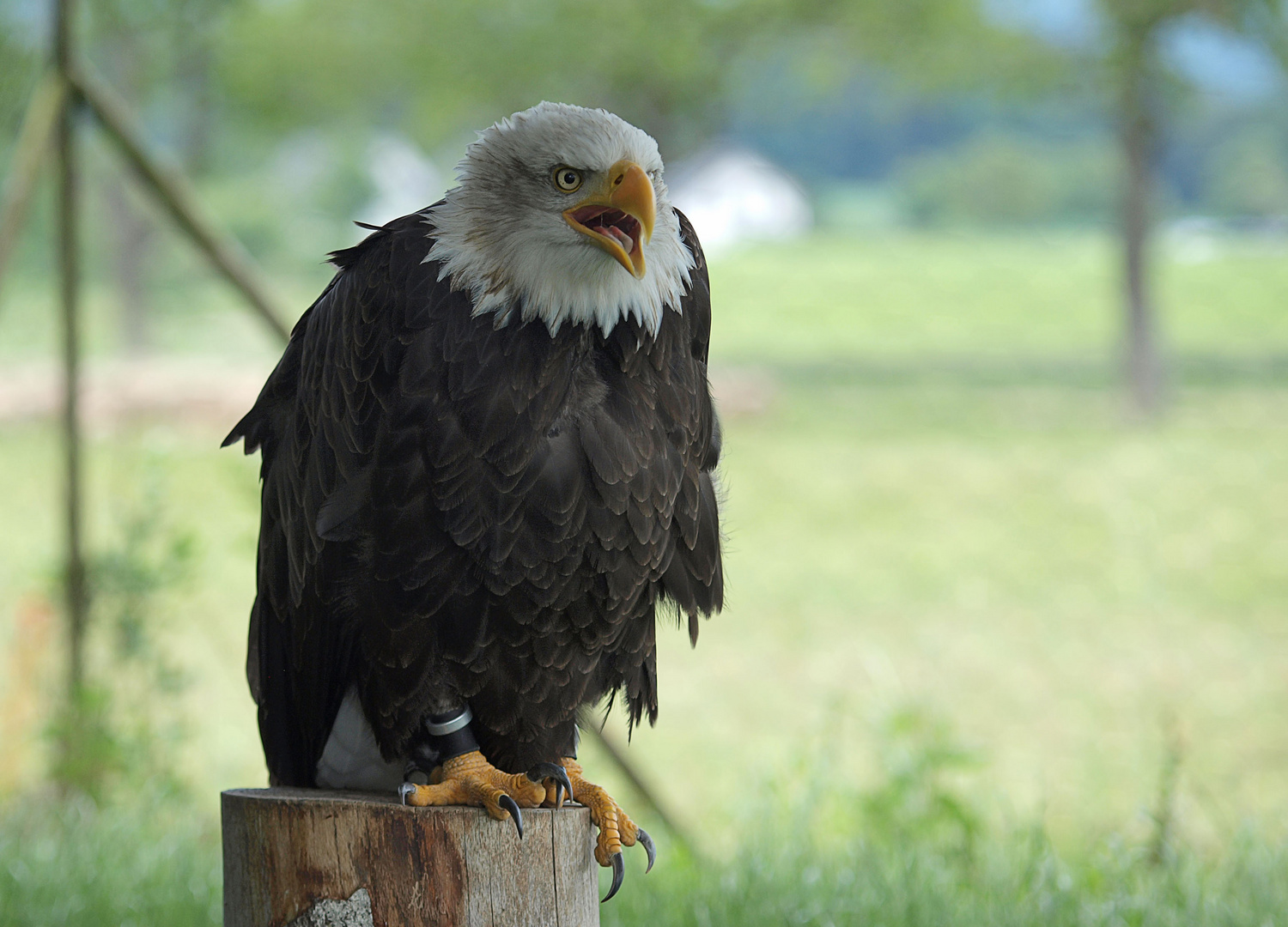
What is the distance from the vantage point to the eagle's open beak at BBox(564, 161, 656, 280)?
179cm

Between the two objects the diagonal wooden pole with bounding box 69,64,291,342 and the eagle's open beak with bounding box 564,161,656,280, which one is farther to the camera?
the diagonal wooden pole with bounding box 69,64,291,342

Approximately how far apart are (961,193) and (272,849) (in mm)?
9005

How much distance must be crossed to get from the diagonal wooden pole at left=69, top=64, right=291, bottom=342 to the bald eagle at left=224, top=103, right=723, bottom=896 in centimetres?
165

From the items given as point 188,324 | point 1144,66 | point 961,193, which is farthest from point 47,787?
point 961,193

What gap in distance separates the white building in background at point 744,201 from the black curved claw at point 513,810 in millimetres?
7689

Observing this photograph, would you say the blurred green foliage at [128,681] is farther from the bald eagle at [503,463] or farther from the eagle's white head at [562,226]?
the eagle's white head at [562,226]

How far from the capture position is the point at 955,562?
277 inches

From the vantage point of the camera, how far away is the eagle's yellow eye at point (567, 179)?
185 centimetres

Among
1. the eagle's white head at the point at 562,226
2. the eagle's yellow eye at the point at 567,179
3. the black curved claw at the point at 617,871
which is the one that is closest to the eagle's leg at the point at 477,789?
the black curved claw at the point at 617,871

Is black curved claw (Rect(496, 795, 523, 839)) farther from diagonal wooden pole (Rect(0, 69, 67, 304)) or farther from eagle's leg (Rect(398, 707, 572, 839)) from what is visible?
diagonal wooden pole (Rect(0, 69, 67, 304))

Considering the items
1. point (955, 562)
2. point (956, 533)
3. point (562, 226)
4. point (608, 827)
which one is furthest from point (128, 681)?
point (956, 533)

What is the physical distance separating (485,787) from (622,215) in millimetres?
961

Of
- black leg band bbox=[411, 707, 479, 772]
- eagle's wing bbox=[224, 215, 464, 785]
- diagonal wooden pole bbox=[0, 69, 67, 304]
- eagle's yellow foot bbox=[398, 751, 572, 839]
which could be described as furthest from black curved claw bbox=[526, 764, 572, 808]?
diagonal wooden pole bbox=[0, 69, 67, 304]

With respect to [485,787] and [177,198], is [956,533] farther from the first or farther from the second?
[485,787]
